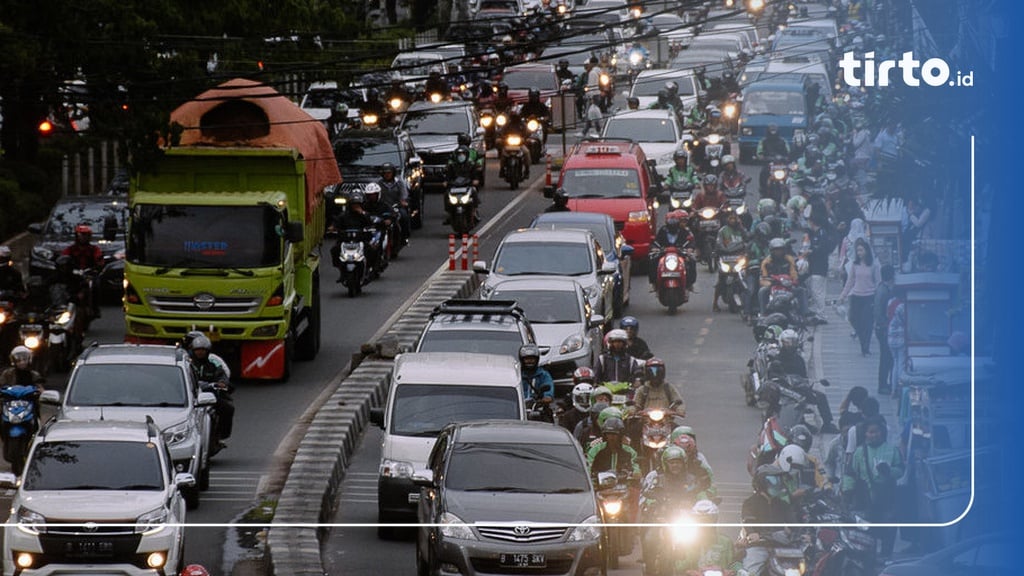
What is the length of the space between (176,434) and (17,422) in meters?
1.71

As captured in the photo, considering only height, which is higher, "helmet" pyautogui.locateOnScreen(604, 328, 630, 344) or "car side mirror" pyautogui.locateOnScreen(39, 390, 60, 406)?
"car side mirror" pyautogui.locateOnScreen(39, 390, 60, 406)

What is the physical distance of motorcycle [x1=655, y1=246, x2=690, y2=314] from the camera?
34.7 m

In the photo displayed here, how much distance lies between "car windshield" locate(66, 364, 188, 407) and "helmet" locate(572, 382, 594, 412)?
3.90 metres

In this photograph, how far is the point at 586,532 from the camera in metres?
18.5

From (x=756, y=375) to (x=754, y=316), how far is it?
585cm

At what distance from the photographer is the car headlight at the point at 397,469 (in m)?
21.7

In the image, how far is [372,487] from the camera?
80.5ft

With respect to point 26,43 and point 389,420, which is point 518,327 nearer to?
point 389,420

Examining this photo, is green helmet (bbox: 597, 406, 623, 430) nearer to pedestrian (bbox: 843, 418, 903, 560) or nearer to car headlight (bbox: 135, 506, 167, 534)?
pedestrian (bbox: 843, 418, 903, 560)

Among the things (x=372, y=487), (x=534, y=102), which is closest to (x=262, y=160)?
(x=372, y=487)

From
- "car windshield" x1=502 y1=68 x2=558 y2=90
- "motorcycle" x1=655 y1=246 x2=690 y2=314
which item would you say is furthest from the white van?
"car windshield" x1=502 y1=68 x2=558 y2=90

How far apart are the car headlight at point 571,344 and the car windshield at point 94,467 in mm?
9953

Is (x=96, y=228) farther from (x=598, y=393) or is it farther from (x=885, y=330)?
(x=598, y=393)

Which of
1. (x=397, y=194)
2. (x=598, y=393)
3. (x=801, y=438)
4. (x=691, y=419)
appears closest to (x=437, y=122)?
(x=397, y=194)
